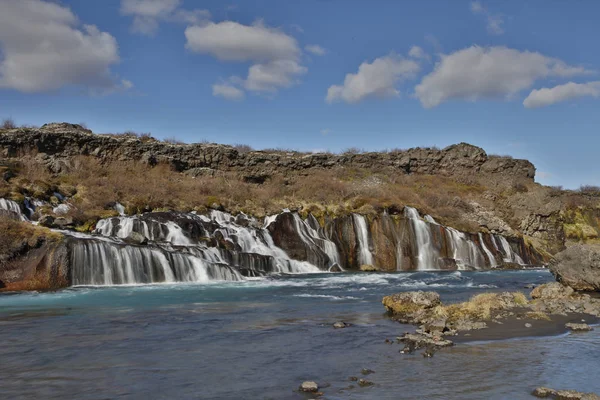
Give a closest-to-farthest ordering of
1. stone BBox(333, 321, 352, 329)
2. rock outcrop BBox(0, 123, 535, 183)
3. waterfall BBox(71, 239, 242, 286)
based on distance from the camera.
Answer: stone BBox(333, 321, 352, 329)
waterfall BBox(71, 239, 242, 286)
rock outcrop BBox(0, 123, 535, 183)

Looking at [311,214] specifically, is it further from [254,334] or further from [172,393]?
[172,393]

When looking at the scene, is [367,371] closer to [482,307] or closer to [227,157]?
[482,307]

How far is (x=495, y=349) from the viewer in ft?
36.5

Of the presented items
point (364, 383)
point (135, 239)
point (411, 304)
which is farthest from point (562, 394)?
point (135, 239)

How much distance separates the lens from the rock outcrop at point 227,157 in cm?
4997

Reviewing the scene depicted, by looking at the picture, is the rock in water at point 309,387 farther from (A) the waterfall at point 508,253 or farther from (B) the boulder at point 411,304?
(A) the waterfall at point 508,253

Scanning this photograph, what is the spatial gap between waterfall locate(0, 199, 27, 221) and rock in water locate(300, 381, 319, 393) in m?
29.9

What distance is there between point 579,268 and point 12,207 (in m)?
32.7

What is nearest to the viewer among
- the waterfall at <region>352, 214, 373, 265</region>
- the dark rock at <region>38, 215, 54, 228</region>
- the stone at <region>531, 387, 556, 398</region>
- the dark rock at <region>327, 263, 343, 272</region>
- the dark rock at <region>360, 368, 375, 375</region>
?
the stone at <region>531, 387, 556, 398</region>

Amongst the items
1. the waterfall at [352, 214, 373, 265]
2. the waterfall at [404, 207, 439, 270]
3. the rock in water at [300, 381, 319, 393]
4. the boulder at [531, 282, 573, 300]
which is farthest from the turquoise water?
the waterfall at [404, 207, 439, 270]

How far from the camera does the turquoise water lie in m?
8.66

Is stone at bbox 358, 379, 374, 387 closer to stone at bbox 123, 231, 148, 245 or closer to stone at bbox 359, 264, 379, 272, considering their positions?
stone at bbox 123, 231, 148, 245

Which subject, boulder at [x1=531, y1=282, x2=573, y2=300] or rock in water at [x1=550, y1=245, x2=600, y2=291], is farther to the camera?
rock in water at [x1=550, y1=245, x2=600, y2=291]

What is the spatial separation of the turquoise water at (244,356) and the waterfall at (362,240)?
Answer: 803 inches
